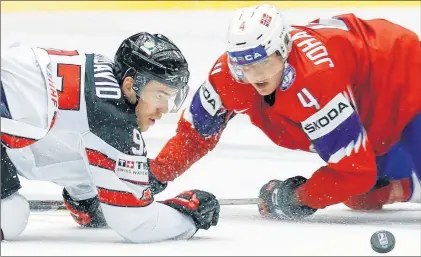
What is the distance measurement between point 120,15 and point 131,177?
90.2 inches

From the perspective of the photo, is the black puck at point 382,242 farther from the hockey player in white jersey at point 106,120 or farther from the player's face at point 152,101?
the player's face at point 152,101

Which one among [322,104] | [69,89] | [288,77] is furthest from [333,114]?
[69,89]

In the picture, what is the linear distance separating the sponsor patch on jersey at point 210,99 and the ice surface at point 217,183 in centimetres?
28

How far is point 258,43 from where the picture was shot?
2291mm

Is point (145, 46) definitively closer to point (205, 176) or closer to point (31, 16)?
point (205, 176)

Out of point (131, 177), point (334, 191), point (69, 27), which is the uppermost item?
point (131, 177)

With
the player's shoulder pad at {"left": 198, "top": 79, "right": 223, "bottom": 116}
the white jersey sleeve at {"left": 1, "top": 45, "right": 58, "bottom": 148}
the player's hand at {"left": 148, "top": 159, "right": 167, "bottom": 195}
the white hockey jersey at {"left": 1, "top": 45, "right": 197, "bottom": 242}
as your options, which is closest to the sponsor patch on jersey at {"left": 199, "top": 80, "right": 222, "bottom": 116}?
the player's shoulder pad at {"left": 198, "top": 79, "right": 223, "bottom": 116}

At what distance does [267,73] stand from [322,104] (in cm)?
15

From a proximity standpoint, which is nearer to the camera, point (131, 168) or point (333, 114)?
point (131, 168)

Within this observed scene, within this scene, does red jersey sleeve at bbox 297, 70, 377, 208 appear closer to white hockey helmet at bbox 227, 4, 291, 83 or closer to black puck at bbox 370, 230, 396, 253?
white hockey helmet at bbox 227, 4, 291, 83

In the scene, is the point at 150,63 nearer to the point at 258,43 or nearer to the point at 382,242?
the point at 258,43

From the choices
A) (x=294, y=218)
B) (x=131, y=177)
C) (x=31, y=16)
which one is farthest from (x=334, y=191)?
(x=31, y=16)

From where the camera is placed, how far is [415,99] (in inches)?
96.1

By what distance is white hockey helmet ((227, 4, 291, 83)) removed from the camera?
2295 mm
